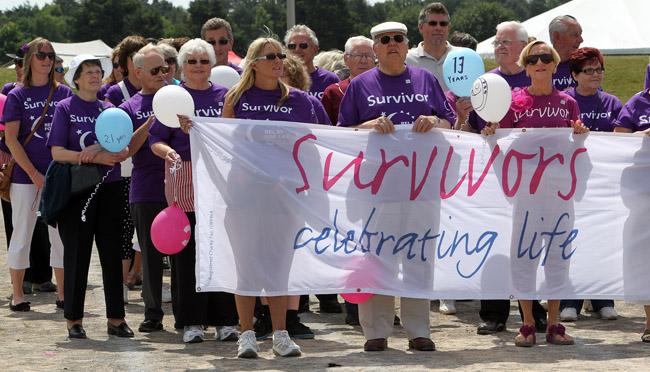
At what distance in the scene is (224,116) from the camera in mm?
8422

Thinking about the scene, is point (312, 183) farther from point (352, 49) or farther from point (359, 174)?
point (352, 49)

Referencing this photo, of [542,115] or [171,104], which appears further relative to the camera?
[542,115]

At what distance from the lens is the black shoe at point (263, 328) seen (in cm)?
894

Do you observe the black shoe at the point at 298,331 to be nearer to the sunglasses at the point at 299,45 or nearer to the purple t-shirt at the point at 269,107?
the purple t-shirt at the point at 269,107

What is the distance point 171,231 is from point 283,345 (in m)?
1.06

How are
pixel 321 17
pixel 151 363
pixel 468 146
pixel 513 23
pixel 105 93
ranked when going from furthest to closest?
1. pixel 321 17
2. pixel 105 93
3. pixel 513 23
4. pixel 468 146
5. pixel 151 363

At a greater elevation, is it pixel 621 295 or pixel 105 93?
pixel 105 93

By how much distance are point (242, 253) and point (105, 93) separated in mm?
3423

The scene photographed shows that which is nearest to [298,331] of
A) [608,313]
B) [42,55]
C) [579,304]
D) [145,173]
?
[145,173]

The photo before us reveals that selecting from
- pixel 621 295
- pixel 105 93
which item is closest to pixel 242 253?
pixel 621 295

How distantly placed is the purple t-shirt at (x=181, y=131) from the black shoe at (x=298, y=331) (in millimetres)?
1429

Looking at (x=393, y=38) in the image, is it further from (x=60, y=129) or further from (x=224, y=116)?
(x=60, y=129)

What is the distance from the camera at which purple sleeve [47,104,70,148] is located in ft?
29.0

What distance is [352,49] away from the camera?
34.0 feet
